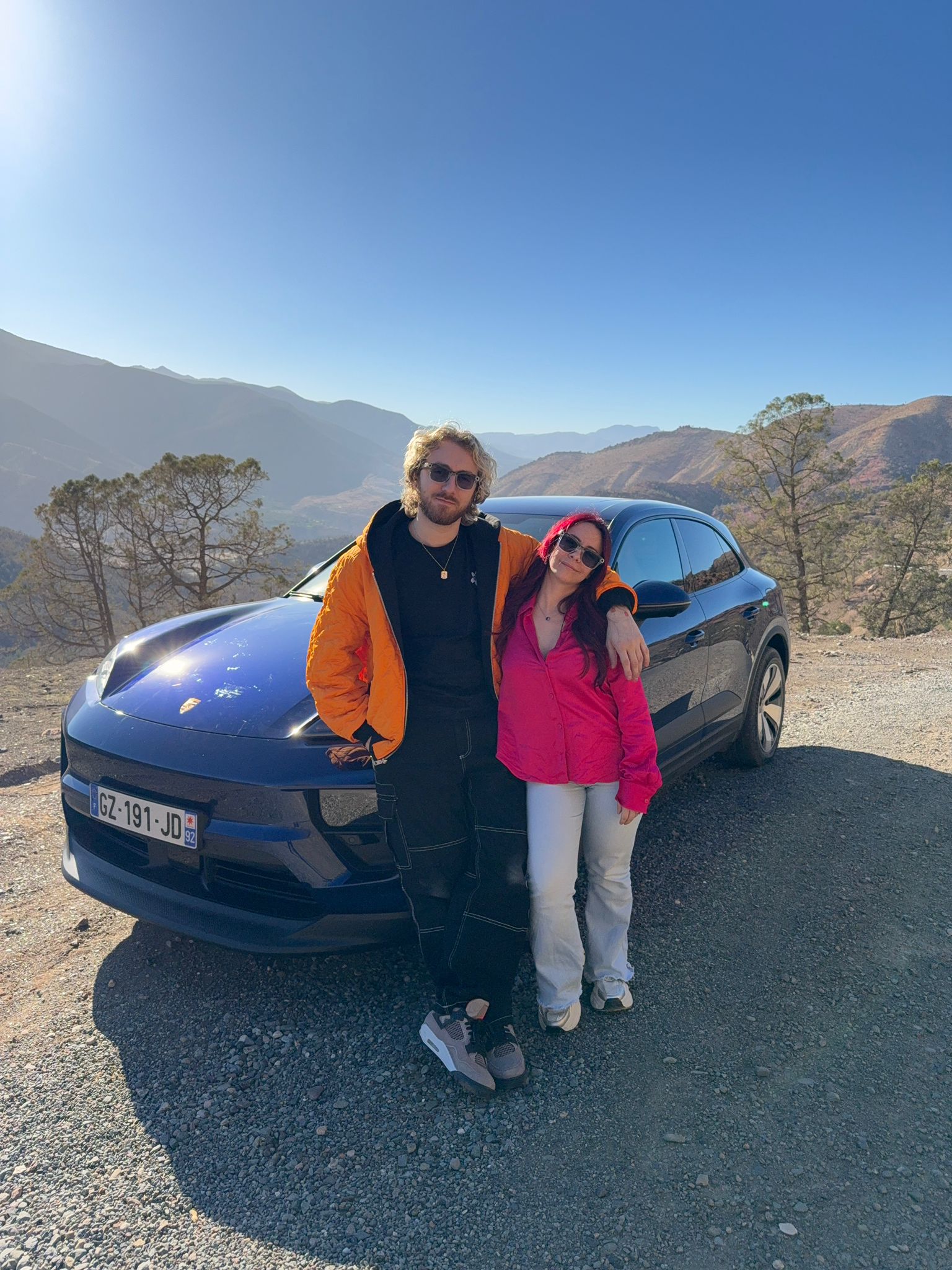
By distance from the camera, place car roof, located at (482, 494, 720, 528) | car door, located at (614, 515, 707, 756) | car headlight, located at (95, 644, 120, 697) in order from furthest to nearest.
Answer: car roof, located at (482, 494, 720, 528) → car door, located at (614, 515, 707, 756) → car headlight, located at (95, 644, 120, 697)

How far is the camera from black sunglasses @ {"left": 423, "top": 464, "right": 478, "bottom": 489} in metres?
2.12

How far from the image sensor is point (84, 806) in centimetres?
256

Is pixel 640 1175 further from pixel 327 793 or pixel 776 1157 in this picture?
pixel 327 793

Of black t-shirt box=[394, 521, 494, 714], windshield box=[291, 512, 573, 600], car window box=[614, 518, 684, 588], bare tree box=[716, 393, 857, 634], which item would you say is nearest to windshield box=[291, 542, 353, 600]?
windshield box=[291, 512, 573, 600]

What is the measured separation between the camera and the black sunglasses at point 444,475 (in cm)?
212

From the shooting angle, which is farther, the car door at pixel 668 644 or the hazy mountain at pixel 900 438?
the hazy mountain at pixel 900 438

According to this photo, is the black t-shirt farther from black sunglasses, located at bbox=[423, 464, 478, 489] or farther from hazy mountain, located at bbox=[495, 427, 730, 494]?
hazy mountain, located at bbox=[495, 427, 730, 494]

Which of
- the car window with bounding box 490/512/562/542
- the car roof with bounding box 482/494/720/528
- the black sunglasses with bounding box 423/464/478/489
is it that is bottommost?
the car window with bounding box 490/512/562/542

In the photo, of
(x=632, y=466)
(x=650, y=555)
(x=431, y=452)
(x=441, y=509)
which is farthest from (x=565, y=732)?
(x=632, y=466)

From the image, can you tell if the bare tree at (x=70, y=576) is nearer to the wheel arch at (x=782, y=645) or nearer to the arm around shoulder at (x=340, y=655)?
the wheel arch at (x=782, y=645)

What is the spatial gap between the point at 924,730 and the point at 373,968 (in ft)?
16.1

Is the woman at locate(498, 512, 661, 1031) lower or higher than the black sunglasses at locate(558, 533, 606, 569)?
lower

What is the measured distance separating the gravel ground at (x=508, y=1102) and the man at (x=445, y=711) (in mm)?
258

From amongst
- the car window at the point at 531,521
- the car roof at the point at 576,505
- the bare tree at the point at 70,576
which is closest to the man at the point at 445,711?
the car window at the point at 531,521
